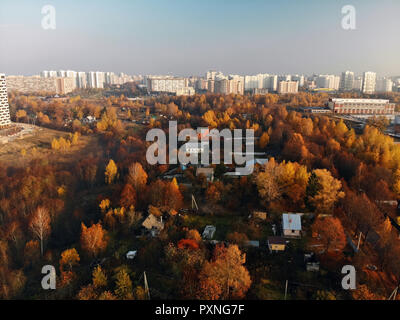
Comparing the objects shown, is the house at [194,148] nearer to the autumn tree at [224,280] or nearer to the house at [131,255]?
the house at [131,255]

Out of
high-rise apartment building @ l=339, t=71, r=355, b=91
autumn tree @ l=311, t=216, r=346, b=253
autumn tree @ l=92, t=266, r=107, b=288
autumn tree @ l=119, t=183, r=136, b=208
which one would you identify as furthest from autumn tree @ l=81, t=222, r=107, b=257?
high-rise apartment building @ l=339, t=71, r=355, b=91

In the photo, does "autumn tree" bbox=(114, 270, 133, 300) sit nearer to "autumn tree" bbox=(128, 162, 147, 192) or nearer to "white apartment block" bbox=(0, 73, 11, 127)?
"autumn tree" bbox=(128, 162, 147, 192)

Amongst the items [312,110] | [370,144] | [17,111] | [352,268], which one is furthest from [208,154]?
[17,111]

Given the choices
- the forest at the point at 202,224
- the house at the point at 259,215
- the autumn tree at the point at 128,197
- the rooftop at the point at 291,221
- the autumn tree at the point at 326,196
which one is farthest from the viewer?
the autumn tree at the point at 128,197

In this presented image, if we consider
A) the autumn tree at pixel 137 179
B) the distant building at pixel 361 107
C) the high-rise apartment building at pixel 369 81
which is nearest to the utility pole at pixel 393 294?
the autumn tree at pixel 137 179

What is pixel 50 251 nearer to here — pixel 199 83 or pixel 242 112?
pixel 242 112

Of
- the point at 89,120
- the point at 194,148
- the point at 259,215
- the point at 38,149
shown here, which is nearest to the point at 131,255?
the point at 259,215
